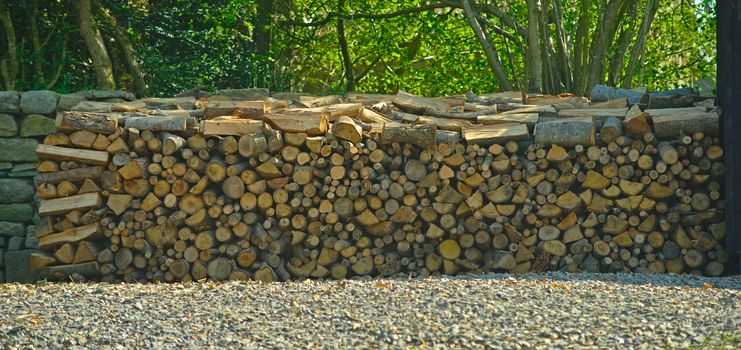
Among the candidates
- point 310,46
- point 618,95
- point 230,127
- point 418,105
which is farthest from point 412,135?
point 310,46

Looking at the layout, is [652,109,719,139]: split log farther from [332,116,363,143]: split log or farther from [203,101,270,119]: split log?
[203,101,270,119]: split log

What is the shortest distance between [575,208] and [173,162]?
2888mm

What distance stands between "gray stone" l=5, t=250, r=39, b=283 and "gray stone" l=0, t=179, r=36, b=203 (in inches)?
20.6

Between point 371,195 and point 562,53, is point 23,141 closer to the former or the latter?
point 371,195

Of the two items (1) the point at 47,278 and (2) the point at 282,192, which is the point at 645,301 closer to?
(2) the point at 282,192

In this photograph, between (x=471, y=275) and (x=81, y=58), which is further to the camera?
(x=81, y=58)

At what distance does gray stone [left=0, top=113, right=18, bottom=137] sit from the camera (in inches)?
368

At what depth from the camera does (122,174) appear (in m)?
7.69

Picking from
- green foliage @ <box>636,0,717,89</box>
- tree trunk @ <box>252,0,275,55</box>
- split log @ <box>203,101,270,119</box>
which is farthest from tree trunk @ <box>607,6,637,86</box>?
split log @ <box>203,101,270,119</box>

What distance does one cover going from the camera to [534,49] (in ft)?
35.2

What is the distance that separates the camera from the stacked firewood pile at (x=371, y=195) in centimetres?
741

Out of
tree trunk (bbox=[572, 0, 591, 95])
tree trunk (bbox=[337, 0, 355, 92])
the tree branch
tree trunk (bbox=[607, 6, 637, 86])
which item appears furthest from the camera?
tree trunk (bbox=[337, 0, 355, 92])

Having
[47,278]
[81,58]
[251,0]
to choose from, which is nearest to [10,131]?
[47,278]

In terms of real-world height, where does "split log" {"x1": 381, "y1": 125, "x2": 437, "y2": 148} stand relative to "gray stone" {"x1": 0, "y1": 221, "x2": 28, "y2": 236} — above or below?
above
